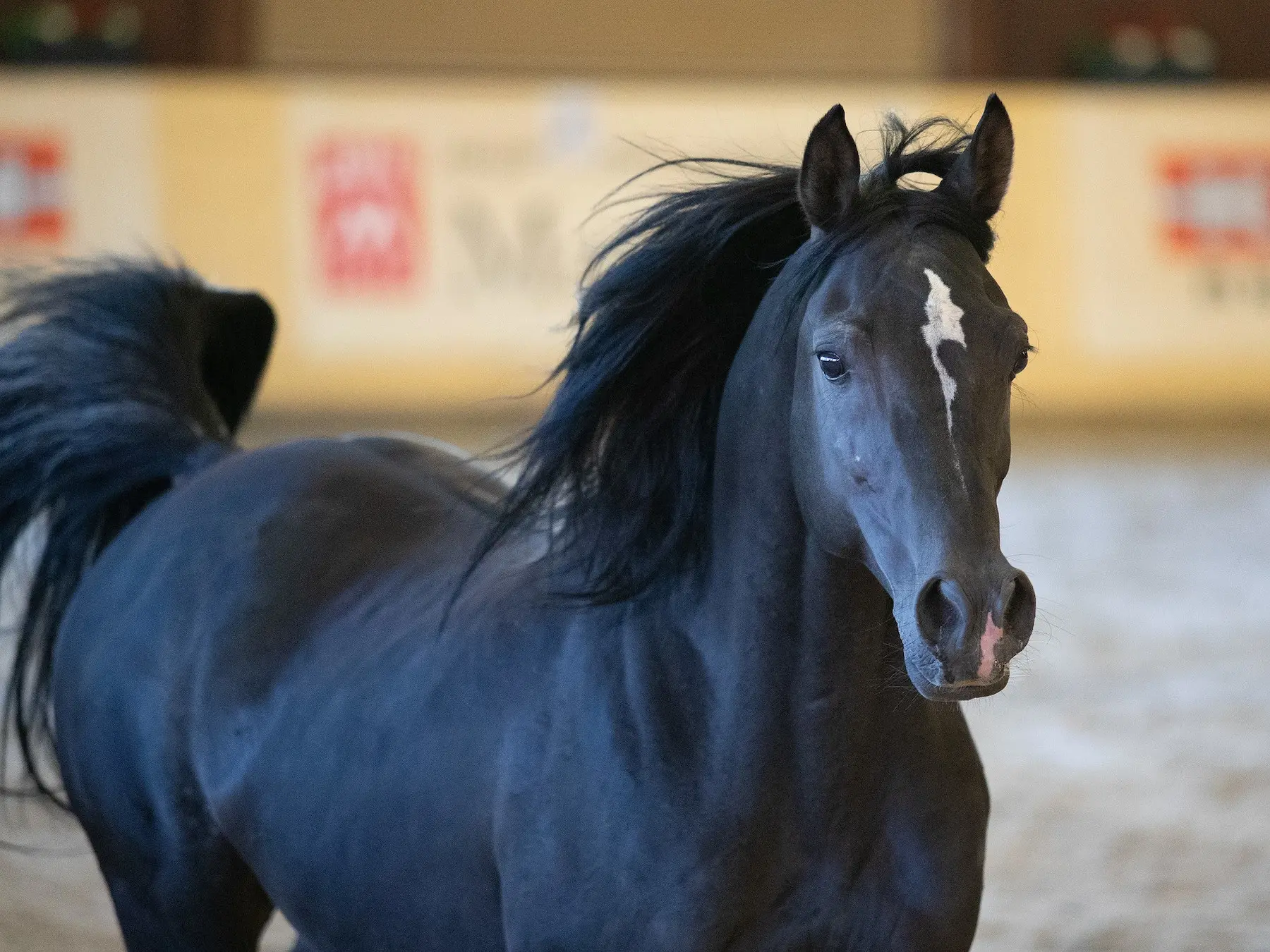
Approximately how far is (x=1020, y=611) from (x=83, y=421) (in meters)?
1.85

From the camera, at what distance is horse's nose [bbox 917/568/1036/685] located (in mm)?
1509

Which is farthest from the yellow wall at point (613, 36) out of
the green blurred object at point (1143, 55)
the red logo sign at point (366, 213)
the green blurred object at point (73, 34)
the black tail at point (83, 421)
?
the black tail at point (83, 421)

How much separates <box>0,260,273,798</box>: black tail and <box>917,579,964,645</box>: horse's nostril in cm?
162

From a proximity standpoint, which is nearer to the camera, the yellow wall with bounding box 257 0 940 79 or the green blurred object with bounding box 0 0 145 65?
the green blurred object with bounding box 0 0 145 65

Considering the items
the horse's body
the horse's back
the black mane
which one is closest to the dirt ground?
the horse's body

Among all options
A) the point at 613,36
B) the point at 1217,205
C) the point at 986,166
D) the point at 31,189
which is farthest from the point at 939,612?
the point at 613,36

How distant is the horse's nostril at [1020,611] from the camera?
1.53 meters

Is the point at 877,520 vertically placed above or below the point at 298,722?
above

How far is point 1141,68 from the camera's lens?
475 inches

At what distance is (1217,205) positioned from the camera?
33.5 feet

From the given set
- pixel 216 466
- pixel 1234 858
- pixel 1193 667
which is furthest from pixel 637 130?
pixel 216 466

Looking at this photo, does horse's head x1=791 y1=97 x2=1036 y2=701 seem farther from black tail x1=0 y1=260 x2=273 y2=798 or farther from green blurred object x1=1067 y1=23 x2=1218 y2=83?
green blurred object x1=1067 y1=23 x2=1218 y2=83

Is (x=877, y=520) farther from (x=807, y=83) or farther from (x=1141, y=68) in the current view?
(x=1141, y=68)

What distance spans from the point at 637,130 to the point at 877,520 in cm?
848
